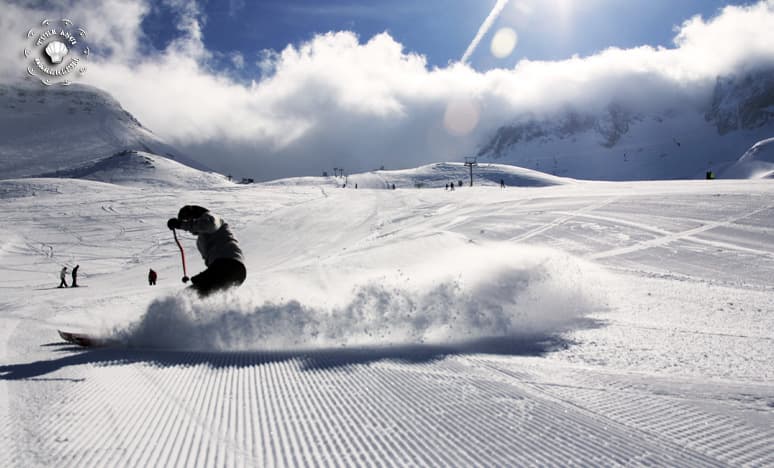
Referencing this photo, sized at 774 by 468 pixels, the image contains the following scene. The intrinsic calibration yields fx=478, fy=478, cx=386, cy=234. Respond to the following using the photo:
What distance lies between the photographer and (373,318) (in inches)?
260

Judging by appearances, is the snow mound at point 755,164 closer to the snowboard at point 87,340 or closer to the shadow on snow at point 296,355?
the shadow on snow at point 296,355

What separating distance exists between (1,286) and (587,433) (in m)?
26.1

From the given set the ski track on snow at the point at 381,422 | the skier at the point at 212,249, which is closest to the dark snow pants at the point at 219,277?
the skier at the point at 212,249

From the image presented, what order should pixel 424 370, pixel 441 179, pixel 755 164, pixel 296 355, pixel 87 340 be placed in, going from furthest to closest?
1. pixel 755 164
2. pixel 441 179
3. pixel 87 340
4. pixel 296 355
5. pixel 424 370

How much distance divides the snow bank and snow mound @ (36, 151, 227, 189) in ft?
402

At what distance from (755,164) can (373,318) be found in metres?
212

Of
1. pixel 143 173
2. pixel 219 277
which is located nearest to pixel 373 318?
pixel 219 277

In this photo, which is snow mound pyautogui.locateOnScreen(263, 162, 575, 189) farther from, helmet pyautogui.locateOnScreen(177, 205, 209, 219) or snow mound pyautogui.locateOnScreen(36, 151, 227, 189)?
helmet pyautogui.locateOnScreen(177, 205, 209, 219)

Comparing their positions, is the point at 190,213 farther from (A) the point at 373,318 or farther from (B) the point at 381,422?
(B) the point at 381,422

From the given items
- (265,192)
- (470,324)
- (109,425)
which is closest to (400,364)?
(470,324)

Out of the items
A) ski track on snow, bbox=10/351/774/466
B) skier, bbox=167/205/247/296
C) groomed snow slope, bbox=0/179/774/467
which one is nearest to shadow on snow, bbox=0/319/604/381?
groomed snow slope, bbox=0/179/774/467

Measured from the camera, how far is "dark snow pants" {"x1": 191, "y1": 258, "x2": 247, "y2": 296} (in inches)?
266

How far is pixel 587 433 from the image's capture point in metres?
2.94

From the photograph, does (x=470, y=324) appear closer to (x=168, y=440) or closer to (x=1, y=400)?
(x=168, y=440)
